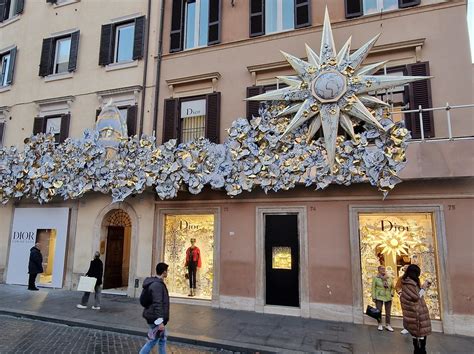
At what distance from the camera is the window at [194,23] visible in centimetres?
1247

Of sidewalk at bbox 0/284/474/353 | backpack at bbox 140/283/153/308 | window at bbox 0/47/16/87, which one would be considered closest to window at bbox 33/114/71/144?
window at bbox 0/47/16/87

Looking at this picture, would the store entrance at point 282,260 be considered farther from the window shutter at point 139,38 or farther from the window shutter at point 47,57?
the window shutter at point 47,57

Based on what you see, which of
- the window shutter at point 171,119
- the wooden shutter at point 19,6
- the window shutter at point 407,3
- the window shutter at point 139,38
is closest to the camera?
the window shutter at point 407,3

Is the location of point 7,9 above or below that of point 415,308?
above

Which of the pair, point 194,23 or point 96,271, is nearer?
point 96,271

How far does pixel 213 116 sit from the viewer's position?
11.6 m

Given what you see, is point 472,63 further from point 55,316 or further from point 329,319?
point 55,316

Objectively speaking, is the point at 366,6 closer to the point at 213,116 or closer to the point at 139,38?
the point at 213,116

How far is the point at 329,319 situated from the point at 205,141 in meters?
5.92

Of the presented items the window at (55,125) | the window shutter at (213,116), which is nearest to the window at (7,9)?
the window at (55,125)

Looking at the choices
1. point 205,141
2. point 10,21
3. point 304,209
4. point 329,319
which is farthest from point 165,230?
point 10,21

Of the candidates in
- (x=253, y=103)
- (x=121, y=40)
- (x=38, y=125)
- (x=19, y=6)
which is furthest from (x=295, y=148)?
(x=19, y=6)

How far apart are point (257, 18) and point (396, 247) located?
833cm

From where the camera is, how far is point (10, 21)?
16703 millimetres
